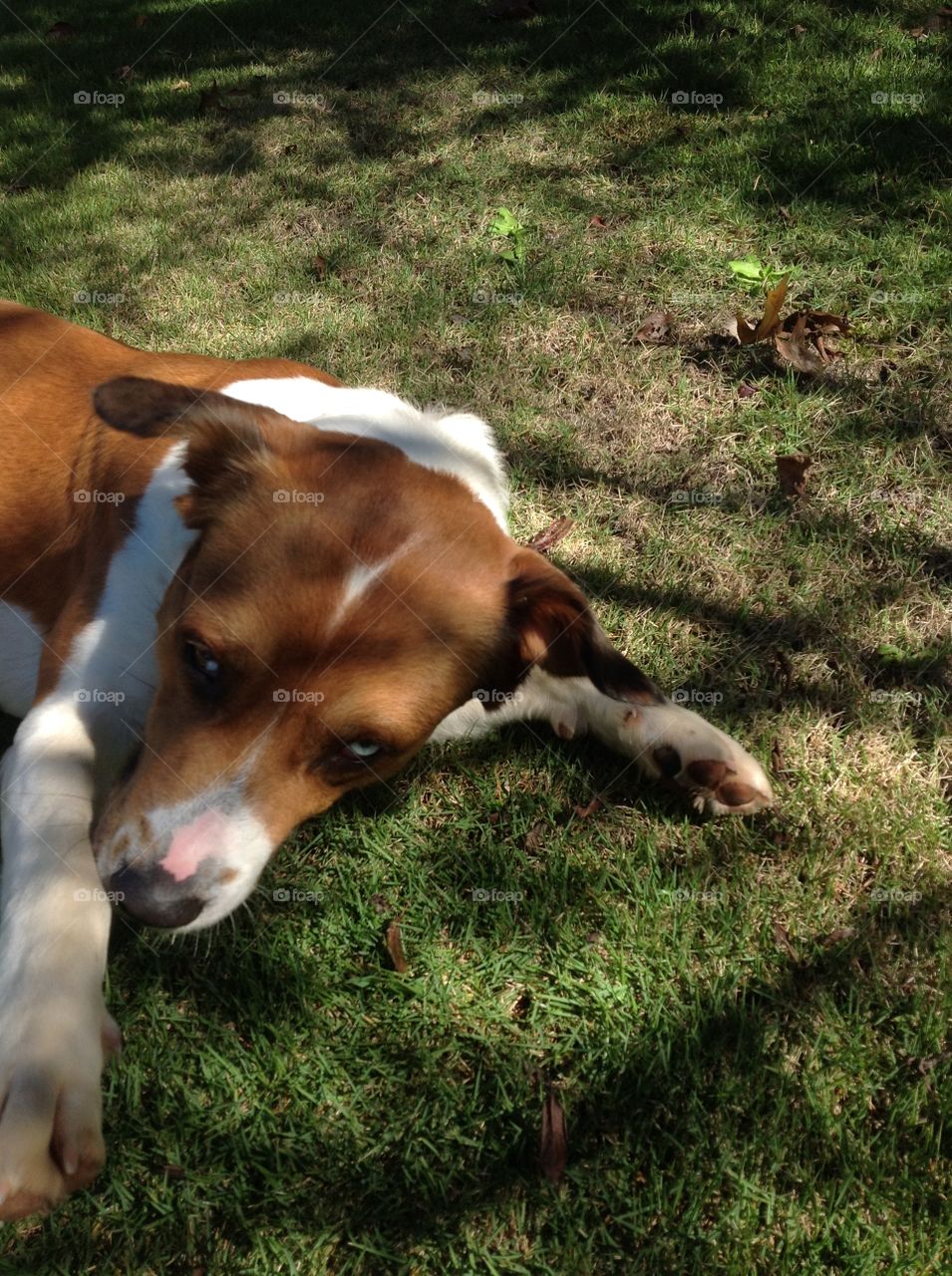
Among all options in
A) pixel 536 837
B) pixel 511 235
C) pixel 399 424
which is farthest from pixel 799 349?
pixel 536 837

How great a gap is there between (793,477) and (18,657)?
→ 10.7 feet

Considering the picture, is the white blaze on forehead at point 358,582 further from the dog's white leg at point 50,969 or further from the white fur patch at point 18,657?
the white fur patch at point 18,657

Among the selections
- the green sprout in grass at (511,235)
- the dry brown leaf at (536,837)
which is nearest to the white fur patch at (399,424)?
the dry brown leaf at (536,837)

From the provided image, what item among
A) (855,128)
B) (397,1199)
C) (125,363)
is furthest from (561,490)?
(855,128)

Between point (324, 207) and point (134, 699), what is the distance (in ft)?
14.1

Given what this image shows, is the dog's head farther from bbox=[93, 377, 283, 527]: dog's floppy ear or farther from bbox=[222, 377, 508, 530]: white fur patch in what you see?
bbox=[222, 377, 508, 530]: white fur patch

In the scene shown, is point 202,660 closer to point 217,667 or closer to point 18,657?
point 217,667

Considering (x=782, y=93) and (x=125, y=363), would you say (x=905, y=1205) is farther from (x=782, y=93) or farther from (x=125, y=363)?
(x=782, y=93)

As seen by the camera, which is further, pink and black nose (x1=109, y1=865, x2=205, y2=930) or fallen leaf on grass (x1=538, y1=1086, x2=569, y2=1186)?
fallen leaf on grass (x1=538, y1=1086, x2=569, y2=1186)

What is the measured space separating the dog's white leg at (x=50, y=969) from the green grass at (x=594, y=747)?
1.00ft

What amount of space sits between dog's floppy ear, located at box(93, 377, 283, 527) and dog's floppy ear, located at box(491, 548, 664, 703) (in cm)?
85

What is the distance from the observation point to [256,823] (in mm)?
2453

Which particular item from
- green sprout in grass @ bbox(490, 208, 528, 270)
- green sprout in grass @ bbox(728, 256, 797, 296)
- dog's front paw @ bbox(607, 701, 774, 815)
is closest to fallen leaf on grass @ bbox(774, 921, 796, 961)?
dog's front paw @ bbox(607, 701, 774, 815)

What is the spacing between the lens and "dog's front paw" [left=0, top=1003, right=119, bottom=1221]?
2.25 meters
